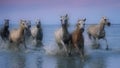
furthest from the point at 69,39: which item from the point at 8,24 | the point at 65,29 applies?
the point at 8,24

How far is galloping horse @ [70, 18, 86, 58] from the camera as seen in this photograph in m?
2.63

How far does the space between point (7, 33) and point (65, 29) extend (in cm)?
47

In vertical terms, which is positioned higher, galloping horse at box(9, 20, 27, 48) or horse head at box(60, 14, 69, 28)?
horse head at box(60, 14, 69, 28)

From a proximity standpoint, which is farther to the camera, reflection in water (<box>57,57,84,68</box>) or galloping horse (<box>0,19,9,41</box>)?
galloping horse (<box>0,19,9,41</box>)

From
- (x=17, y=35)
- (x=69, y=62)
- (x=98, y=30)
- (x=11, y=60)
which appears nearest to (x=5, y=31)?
(x=17, y=35)

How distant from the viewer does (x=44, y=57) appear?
2725 millimetres

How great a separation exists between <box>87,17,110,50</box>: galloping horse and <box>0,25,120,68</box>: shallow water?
32 millimetres

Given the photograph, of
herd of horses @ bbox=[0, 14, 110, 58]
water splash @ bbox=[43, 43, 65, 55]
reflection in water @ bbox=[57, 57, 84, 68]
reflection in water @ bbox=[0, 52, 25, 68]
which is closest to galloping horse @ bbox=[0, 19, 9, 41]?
herd of horses @ bbox=[0, 14, 110, 58]

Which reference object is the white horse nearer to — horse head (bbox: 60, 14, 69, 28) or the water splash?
the water splash

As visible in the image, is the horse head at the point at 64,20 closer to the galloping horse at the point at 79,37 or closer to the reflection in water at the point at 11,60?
the galloping horse at the point at 79,37

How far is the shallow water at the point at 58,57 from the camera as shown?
2.62 meters

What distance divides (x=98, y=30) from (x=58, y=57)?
A: 0.34 meters

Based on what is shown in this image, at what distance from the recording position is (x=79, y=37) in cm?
268

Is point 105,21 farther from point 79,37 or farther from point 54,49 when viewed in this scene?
point 54,49
